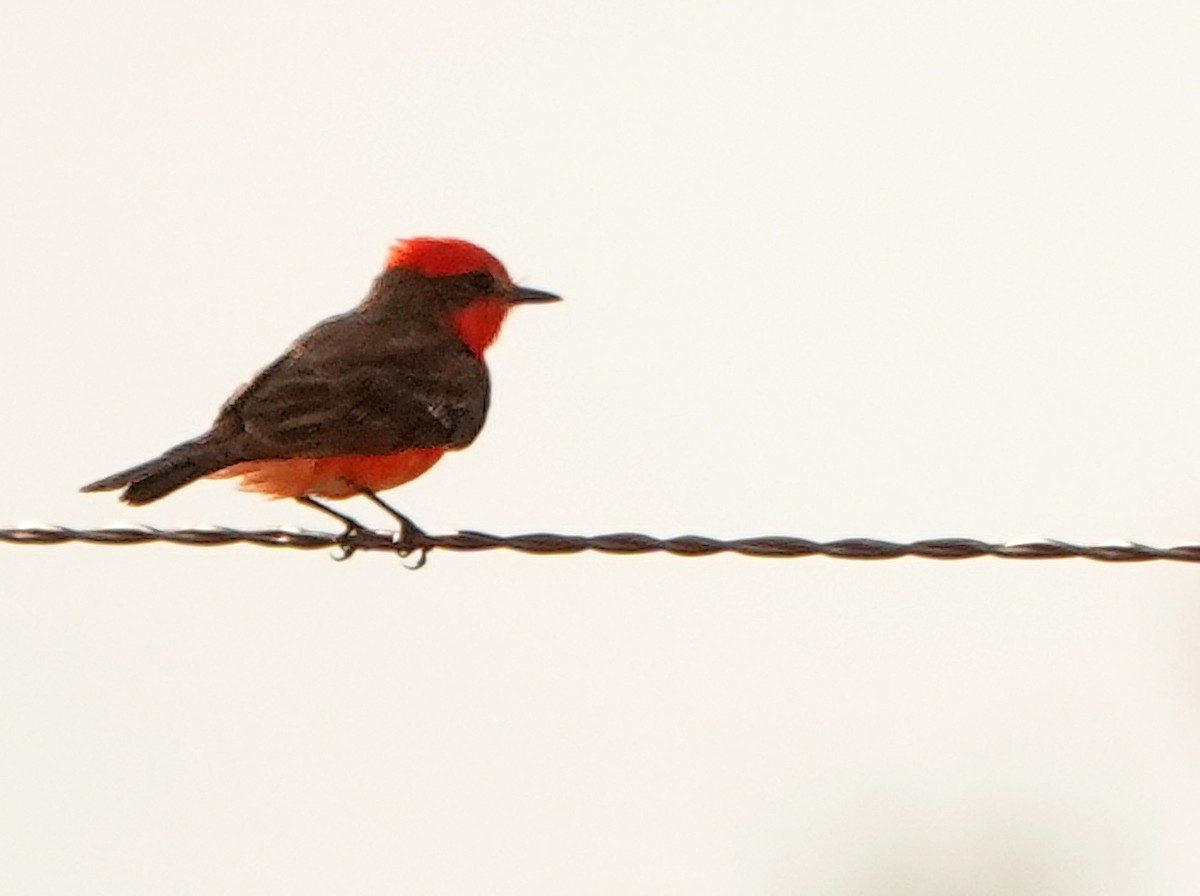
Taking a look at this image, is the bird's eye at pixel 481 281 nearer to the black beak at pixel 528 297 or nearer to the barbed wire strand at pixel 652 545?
the black beak at pixel 528 297

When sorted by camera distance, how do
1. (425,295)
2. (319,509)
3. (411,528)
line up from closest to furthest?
(411,528)
(319,509)
(425,295)

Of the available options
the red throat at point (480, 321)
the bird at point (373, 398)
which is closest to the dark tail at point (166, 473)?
the bird at point (373, 398)

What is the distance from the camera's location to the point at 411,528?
26.2ft

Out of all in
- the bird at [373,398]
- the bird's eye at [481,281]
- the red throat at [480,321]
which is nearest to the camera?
the bird at [373,398]

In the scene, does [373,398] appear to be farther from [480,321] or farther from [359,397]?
[480,321]

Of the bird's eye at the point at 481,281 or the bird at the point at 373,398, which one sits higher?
the bird's eye at the point at 481,281

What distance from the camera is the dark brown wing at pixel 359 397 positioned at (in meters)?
8.01

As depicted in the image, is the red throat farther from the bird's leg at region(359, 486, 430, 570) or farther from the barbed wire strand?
the barbed wire strand

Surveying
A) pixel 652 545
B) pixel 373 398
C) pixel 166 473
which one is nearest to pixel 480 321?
pixel 373 398

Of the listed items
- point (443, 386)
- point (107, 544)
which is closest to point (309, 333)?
point (443, 386)

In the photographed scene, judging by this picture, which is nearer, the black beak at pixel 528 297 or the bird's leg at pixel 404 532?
the bird's leg at pixel 404 532

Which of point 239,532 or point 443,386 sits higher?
point 443,386

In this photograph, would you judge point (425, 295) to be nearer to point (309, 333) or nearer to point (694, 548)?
point (309, 333)

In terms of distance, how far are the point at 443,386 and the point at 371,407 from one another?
696 mm
